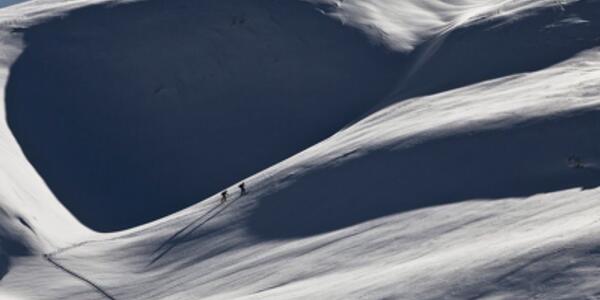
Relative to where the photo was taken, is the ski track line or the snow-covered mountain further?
the ski track line

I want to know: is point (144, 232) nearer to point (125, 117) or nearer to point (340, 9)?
point (125, 117)

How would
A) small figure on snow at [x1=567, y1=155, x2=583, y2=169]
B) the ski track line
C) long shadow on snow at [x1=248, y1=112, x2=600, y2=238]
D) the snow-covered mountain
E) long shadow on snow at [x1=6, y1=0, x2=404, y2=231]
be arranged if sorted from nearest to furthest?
1. the snow-covered mountain
2. small figure on snow at [x1=567, y1=155, x2=583, y2=169]
3. long shadow on snow at [x1=248, y1=112, x2=600, y2=238]
4. the ski track line
5. long shadow on snow at [x1=6, y1=0, x2=404, y2=231]

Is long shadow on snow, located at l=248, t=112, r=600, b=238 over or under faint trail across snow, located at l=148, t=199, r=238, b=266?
over

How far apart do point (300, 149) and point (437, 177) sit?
841 cm

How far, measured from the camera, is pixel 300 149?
35.9 metres

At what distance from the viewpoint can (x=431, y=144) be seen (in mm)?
29750

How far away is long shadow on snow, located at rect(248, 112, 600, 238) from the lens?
26.5 meters

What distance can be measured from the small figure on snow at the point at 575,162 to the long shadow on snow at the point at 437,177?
11 centimetres

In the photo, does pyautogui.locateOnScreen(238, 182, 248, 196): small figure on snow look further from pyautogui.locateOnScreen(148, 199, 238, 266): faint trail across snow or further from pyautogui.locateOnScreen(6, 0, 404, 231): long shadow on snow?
pyautogui.locateOnScreen(6, 0, 404, 231): long shadow on snow

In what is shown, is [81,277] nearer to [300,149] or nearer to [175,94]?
[300,149]

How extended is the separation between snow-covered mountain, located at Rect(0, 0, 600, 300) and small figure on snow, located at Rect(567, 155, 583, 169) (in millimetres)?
99

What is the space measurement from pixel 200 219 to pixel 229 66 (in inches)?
390

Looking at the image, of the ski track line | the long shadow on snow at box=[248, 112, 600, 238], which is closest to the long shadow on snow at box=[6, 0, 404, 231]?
the ski track line

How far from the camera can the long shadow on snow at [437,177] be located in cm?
2650
